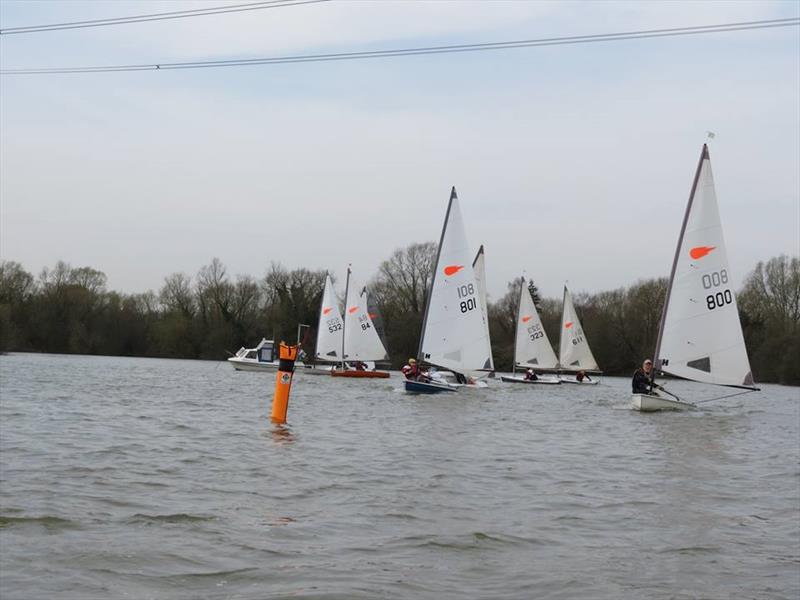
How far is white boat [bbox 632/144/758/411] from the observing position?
2900 cm

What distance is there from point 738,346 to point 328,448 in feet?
55.5

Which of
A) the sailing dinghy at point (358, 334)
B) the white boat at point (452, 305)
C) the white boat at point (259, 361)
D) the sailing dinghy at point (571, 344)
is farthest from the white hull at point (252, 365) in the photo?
the white boat at point (452, 305)

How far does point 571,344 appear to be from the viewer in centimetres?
5616

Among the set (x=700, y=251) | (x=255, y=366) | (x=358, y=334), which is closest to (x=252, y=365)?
(x=255, y=366)

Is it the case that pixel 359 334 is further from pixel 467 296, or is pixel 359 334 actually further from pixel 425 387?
pixel 425 387

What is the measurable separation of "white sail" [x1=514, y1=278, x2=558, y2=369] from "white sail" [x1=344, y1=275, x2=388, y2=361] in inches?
297

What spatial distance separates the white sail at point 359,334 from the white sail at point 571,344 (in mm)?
10528

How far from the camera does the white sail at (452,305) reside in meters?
34.2

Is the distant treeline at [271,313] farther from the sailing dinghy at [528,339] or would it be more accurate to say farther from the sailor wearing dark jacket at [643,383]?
the sailor wearing dark jacket at [643,383]

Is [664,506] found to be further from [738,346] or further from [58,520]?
[738,346]

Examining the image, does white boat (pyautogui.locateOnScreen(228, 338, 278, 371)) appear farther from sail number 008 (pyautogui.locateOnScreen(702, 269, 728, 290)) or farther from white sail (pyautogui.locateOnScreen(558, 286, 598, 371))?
sail number 008 (pyautogui.locateOnScreen(702, 269, 728, 290))

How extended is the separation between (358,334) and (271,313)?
119ft

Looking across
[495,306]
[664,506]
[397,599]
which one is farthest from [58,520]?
[495,306]

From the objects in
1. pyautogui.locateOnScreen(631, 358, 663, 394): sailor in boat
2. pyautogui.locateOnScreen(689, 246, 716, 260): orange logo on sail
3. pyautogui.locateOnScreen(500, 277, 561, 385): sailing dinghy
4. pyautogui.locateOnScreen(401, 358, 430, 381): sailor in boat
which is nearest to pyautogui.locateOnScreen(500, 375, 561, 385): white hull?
pyautogui.locateOnScreen(500, 277, 561, 385): sailing dinghy
